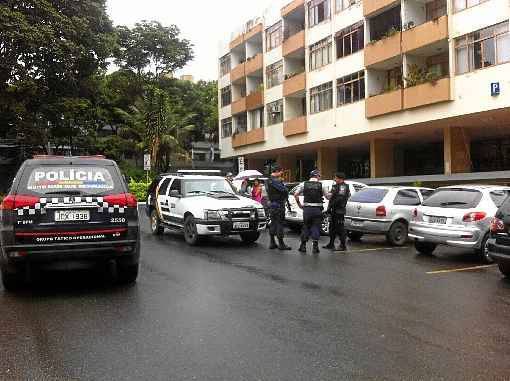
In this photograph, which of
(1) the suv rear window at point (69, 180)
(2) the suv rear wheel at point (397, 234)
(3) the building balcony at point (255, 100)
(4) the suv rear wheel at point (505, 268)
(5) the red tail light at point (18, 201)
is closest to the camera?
(5) the red tail light at point (18, 201)

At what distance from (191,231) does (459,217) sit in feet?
19.4

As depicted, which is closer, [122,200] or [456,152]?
[122,200]

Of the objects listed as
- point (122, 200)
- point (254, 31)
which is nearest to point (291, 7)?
point (254, 31)

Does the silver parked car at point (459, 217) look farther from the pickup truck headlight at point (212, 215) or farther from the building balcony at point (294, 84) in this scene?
the building balcony at point (294, 84)

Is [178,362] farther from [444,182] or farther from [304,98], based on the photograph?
[304,98]

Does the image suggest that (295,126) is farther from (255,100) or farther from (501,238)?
(501,238)

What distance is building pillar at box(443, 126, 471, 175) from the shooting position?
1027 inches

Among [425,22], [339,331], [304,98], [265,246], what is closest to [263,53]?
[304,98]

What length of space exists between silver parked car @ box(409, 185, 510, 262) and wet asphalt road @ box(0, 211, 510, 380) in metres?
1.16

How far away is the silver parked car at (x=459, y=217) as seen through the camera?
10.2 metres

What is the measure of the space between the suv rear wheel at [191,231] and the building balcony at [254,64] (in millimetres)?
30139

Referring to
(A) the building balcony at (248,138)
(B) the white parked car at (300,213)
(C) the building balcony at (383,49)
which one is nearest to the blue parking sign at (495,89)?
(C) the building balcony at (383,49)

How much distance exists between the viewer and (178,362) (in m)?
4.49

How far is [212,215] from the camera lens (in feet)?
40.1
